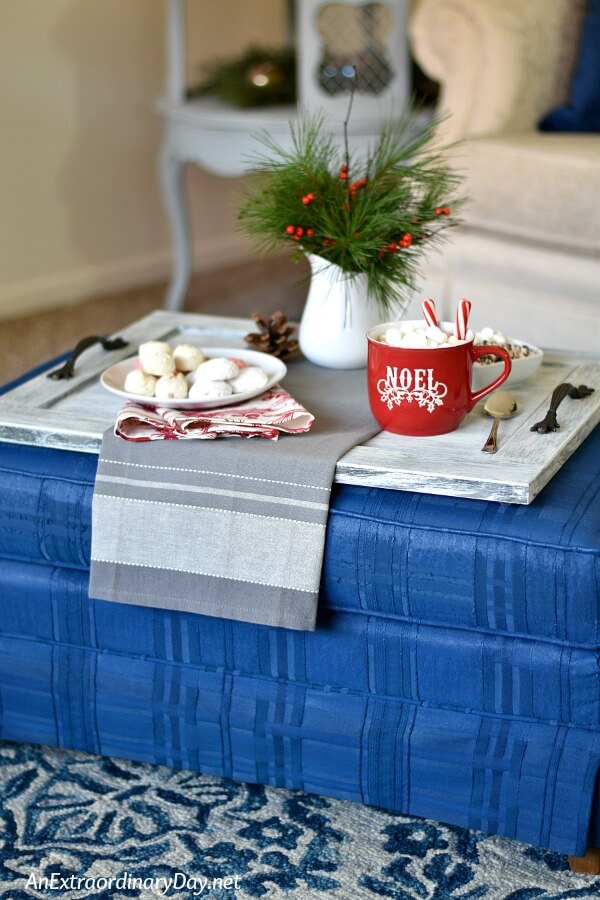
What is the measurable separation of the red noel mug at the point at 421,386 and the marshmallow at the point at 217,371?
0.15 meters

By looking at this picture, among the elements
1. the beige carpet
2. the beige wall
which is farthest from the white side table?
the beige wall

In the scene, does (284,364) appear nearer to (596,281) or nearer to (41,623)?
(41,623)

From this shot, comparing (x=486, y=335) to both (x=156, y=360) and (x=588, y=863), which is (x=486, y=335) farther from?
(x=588, y=863)

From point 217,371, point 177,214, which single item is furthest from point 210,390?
point 177,214

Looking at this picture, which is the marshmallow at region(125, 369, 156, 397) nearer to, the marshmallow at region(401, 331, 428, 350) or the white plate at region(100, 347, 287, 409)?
the white plate at region(100, 347, 287, 409)

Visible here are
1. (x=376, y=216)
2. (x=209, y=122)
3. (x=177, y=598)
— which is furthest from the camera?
(x=209, y=122)

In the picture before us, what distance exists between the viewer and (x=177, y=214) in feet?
8.91

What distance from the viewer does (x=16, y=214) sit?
2.79 meters

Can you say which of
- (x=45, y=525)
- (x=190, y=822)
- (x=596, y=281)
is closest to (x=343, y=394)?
(x=45, y=525)

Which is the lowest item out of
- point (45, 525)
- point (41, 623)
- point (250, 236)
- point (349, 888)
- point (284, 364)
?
point (349, 888)

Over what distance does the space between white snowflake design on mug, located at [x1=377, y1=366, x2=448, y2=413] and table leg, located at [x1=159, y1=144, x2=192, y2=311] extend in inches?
66.8

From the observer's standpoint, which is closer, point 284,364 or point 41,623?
point 41,623

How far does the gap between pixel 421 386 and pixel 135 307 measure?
193 cm

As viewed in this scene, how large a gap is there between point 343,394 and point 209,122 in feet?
4.75
